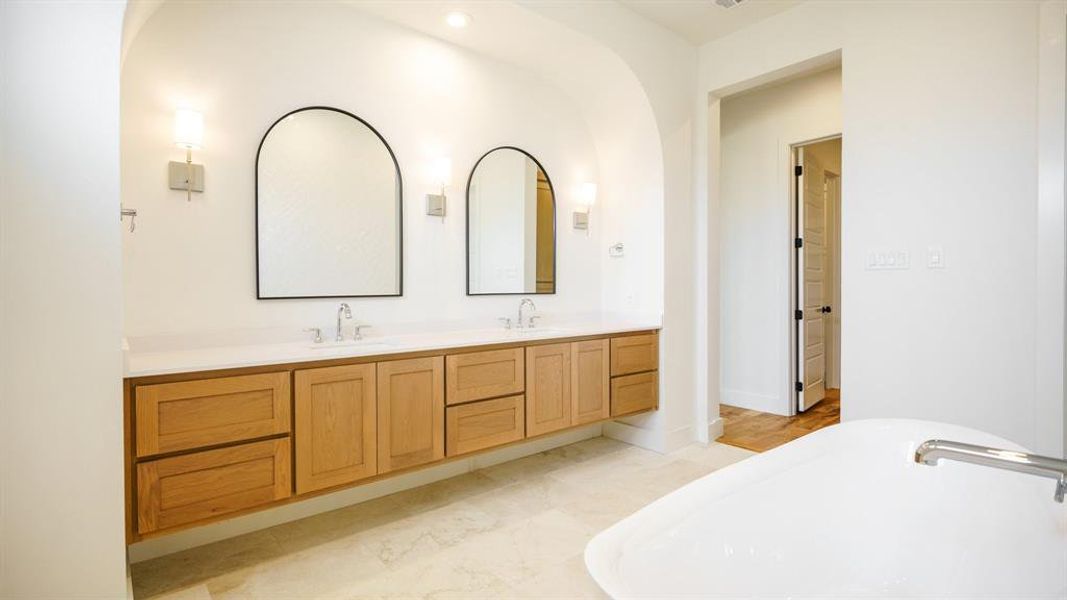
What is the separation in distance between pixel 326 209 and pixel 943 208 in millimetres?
3193

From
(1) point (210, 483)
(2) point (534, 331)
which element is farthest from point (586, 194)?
(1) point (210, 483)

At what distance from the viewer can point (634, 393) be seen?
3400 mm

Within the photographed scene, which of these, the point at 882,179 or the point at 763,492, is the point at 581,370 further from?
the point at 882,179

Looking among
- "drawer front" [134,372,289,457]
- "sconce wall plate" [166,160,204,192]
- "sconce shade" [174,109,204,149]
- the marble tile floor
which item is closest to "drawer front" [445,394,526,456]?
the marble tile floor

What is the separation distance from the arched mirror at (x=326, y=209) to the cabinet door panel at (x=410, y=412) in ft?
2.04

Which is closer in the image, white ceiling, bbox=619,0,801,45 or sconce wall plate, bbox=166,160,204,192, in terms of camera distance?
sconce wall plate, bbox=166,160,204,192

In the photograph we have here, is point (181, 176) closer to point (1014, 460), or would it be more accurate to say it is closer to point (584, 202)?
point (584, 202)

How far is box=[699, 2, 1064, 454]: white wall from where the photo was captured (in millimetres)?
2346

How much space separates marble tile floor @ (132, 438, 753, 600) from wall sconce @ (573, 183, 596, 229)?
176 centimetres

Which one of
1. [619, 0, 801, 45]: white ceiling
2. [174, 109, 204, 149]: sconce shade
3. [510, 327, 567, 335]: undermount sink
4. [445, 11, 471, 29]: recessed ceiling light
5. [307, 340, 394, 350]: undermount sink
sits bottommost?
[307, 340, 394, 350]: undermount sink

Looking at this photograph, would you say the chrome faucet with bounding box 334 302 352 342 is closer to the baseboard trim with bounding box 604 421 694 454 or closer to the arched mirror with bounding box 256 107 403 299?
the arched mirror with bounding box 256 107 403 299

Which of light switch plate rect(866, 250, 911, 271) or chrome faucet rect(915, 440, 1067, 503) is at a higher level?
light switch plate rect(866, 250, 911, 271)

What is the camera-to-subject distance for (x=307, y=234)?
255 cm

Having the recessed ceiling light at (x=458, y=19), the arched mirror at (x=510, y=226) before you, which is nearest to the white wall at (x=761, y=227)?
the arched mirror at (x=510, y=226)
